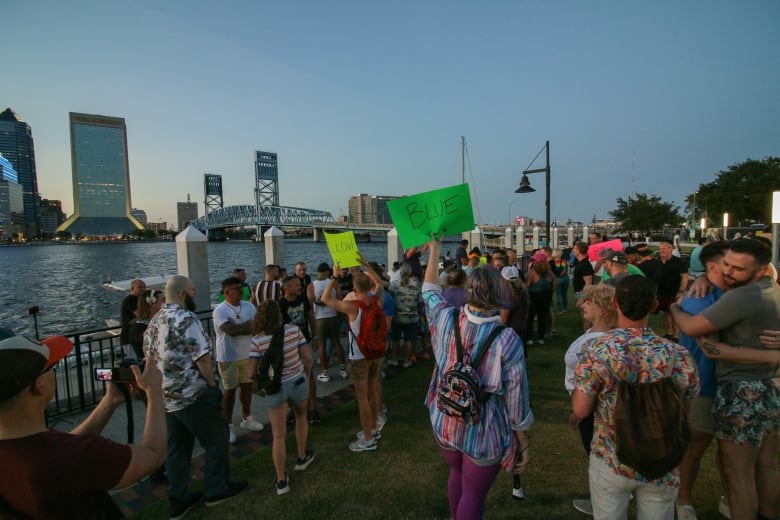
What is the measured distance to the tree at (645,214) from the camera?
34.5 metres

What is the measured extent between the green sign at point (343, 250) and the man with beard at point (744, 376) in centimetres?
320

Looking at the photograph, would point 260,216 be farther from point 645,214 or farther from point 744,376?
point 744,376

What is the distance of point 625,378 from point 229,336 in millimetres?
3632

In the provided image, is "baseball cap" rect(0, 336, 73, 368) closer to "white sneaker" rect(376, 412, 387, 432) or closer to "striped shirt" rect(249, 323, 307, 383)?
"striped shirt" rect(249, 323, 307, 383)

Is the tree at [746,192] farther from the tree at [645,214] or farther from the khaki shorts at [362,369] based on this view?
the khaki shorts at [362,369]

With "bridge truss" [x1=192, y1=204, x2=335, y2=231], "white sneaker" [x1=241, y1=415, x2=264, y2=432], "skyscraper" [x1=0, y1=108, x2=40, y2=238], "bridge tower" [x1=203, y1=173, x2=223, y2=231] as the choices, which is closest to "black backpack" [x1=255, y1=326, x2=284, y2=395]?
"white sneaker" [x1=241, y1=415, x2=264, y2=432]

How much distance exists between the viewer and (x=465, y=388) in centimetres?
194

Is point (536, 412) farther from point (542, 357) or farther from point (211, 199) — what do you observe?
point (211, 199)

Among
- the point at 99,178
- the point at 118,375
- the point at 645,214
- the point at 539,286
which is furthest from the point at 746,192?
the point at 99,178

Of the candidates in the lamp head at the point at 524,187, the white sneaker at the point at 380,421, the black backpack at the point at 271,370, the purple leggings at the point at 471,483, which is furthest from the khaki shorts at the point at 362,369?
the lamp head at the point at 524,187

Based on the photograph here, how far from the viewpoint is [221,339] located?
13.3 ft

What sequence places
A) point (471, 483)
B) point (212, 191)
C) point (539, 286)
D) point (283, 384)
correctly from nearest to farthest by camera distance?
point (471, 483)
point (283, 384)
point (539, 286)
point (212, 191)

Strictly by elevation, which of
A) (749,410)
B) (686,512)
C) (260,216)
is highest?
(260,216)

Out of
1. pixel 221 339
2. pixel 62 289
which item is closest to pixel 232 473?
pixel 221 339
